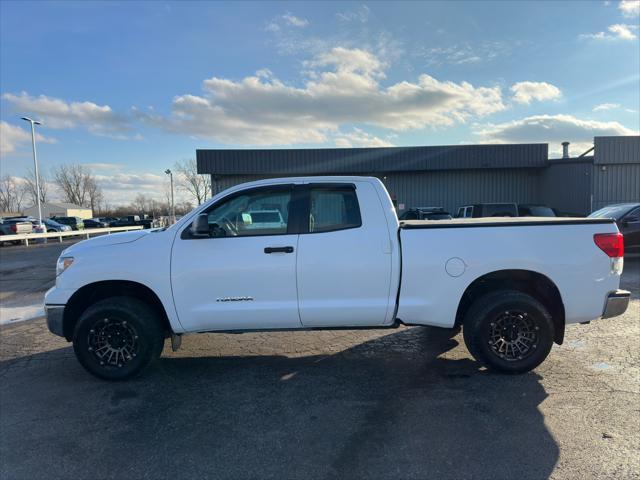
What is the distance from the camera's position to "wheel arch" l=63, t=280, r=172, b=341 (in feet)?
14.5

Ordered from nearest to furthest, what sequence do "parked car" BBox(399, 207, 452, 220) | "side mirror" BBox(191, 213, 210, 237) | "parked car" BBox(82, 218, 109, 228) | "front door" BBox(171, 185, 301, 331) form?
"side mirror" BBox(191, 213, 210, 237) → "front door" BBox(171, 185, 301, 331) → "parked car" BBox(399, 207, 452, 220) → "parked car" BBox(82, 218, 109, 228)

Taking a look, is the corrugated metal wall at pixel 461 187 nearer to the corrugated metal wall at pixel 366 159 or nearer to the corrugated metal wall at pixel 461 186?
the corrugated metal wall at pixel 461 186

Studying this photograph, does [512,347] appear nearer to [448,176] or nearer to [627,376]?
[627,376]

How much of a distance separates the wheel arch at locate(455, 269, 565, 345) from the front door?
184cm

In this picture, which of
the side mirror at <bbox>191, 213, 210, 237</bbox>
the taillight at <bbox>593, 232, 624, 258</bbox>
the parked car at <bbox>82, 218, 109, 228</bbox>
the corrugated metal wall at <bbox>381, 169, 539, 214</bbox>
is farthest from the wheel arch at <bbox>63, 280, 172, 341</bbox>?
the parked car at <bbox>82, 218, 109, 228</bbox>

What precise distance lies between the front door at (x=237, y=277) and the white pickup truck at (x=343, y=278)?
11 millimetres

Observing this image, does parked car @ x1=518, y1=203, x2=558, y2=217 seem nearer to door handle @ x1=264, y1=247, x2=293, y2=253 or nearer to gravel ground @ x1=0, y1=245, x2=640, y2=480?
gravel ground @ x1=0, y1=245, x2=640, y2=480

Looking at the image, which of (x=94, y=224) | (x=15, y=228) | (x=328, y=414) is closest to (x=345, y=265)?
(x=328, y=414)

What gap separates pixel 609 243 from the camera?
418 cm

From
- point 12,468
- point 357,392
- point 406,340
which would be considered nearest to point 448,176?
point 406,340

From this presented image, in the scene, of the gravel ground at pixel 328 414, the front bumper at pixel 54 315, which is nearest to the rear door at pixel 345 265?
the gravel ground at pixel 328 414

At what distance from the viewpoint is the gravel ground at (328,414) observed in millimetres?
2939

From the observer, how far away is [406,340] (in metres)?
5.65

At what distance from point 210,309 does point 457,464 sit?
2.66 metres
